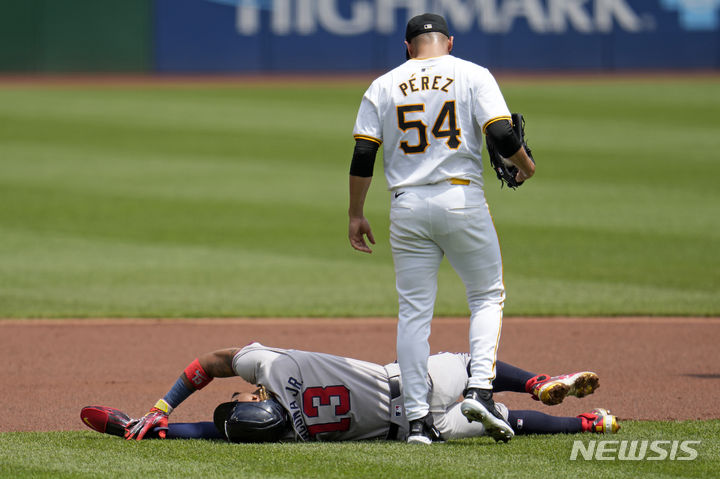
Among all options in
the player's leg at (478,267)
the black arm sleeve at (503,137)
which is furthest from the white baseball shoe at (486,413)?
the black arm sleeve at (503,137)

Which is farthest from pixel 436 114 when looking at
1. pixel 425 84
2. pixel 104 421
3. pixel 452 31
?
pixel 452 31

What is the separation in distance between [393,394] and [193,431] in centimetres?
105

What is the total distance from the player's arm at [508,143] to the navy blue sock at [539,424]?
4.13 feet

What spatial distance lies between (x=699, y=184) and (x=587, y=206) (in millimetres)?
2550

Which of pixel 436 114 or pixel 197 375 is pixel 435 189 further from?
pixel 197 375

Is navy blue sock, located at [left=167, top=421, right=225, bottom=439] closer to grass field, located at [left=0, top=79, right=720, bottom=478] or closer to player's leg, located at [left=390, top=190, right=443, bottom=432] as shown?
grass field, located at [left=0, top=79, right=720, bottom=478]

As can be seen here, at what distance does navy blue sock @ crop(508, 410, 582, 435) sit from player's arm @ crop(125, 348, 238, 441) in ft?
4.84

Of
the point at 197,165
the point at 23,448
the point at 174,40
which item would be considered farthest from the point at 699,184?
the point at 174,40

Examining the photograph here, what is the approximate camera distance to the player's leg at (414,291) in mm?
4684

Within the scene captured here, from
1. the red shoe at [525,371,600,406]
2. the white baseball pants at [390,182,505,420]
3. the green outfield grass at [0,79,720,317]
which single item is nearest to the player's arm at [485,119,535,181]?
the white baseball pants at [390,182,505,420]

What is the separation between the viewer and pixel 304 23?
26.1 metres

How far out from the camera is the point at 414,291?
472 centimetres

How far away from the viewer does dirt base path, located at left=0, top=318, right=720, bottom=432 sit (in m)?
5.75

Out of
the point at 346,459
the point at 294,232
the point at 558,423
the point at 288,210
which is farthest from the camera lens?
the point at 288,210
